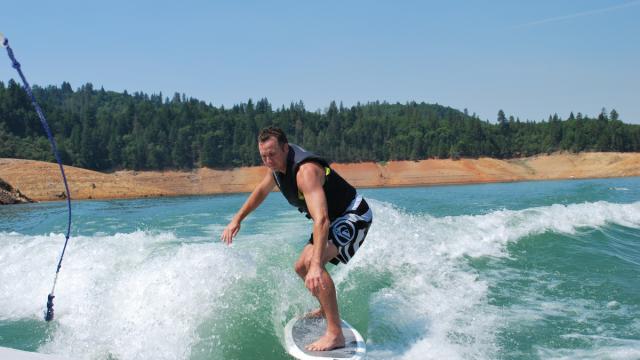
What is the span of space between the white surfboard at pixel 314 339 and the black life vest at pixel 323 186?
94 centimetres

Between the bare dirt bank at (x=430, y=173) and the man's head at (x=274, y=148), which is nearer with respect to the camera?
the man's head at (x=274, y=148)

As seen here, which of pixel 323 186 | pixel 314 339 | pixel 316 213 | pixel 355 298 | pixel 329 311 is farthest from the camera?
pixel 355 298

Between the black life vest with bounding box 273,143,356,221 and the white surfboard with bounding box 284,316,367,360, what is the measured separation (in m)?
0.94

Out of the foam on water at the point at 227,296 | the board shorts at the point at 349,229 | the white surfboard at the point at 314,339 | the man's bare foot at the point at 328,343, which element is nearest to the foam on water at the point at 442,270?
the foam on water at the point at 227,296

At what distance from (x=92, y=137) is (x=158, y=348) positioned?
301ft

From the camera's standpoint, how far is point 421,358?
4.46 m

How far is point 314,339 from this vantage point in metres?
4.35

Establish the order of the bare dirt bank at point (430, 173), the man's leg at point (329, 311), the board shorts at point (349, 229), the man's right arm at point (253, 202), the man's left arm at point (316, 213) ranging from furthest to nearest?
1. the bare dirt bank at point (430, 173)
2. the man's right arm at point (253, 202)
3. the board shorts at point (349, 229)
4. the man's leg at point (329, 311)
5. the man's left arm at point (316, 213)

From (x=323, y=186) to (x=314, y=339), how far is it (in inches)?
46.7

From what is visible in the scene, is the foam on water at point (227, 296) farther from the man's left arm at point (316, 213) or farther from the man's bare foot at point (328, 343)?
the man's left arm at point (316, 213)

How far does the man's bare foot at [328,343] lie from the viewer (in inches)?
160

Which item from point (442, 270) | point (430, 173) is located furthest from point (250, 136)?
point (442, 270)

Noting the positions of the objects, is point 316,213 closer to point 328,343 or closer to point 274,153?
point 274,153

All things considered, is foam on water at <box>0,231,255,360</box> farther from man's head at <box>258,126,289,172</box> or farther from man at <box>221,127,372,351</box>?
man's head at <box>258,126,289,172</box>
